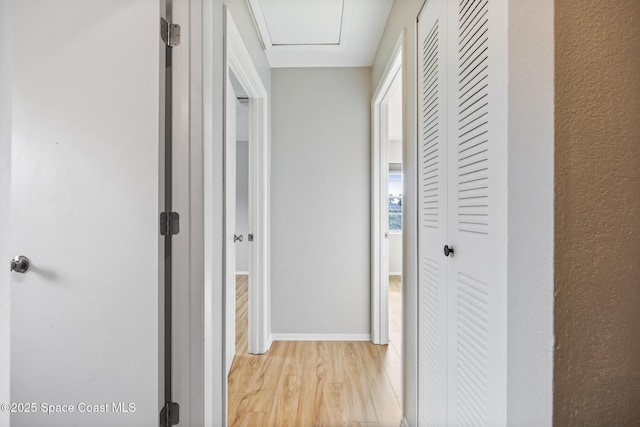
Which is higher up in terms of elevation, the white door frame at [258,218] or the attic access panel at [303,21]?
the attic access panel at [303,21]

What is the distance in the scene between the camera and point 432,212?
45.1 inches

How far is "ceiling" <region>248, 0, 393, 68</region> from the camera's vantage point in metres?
1.79

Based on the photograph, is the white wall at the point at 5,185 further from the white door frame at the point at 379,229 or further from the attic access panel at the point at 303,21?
the white door frame at the point at 379,229

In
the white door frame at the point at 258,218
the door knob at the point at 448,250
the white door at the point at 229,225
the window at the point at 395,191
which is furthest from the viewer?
the window at the point at 395,191

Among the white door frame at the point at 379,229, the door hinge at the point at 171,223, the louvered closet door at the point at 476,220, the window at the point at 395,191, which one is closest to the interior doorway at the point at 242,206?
the white door frame at the point at 379,229

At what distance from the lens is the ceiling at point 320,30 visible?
179cm

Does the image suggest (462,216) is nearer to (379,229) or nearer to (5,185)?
(5,185)

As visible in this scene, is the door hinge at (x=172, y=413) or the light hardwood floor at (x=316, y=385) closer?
the door hinge at (x=172, y=413)

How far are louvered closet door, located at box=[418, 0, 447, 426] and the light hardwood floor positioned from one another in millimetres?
516

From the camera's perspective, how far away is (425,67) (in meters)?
1.21

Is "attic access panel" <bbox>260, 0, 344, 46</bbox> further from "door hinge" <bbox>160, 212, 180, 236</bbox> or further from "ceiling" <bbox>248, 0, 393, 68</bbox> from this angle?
"door hinge" <bbox>160, 212, 180, 236</bbox>

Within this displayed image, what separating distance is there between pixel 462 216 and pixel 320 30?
5.83 ft

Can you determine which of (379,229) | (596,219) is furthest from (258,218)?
(596,219)

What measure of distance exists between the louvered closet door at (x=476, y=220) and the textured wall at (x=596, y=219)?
14 centimetres
